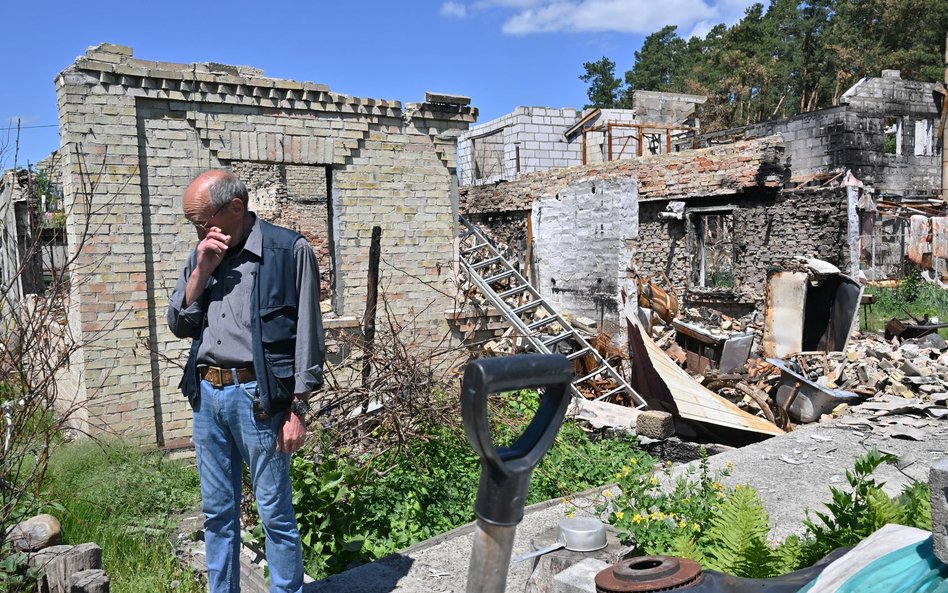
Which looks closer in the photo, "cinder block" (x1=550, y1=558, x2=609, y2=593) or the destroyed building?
"cinder block" (x1=550, y1=558, x2=609, y2=593)

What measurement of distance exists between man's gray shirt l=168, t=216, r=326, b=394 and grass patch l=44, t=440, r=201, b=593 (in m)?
1.71

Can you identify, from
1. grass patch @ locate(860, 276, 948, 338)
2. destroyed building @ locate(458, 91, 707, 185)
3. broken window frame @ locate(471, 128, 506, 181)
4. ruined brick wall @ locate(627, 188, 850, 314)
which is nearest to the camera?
ruined brick wall @ locate(627, 188, 850, 314)

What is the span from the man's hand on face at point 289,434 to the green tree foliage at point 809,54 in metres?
29.4

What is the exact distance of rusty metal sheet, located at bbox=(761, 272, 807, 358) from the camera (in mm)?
9992

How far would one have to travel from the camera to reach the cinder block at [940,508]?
149cm

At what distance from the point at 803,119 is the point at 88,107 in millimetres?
17157

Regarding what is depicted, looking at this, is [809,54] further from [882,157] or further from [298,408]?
[298,408]

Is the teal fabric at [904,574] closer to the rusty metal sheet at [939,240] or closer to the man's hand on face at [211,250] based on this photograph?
the man's hand on face at [211,250]

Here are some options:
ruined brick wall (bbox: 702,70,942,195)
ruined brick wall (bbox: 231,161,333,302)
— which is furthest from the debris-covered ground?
ruined brick wall (bbox: 231,161,333,302)

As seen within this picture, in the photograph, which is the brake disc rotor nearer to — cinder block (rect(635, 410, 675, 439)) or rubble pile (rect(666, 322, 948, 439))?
cinder block (rect(635, 410, 675, 439))

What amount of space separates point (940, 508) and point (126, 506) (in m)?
5.36

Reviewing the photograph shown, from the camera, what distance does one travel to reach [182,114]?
25.0ft

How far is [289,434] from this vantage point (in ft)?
9.98

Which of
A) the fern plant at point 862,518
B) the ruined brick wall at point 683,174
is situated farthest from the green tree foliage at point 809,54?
the fern plant at point 862,518
